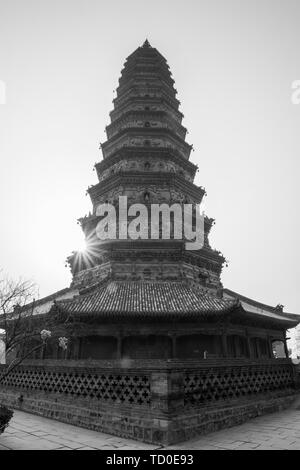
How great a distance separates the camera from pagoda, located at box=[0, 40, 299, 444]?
8641 millimetres

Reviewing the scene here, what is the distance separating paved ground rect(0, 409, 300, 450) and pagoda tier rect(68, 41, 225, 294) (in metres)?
9.78

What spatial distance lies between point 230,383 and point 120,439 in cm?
411

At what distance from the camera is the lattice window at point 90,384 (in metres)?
8.70

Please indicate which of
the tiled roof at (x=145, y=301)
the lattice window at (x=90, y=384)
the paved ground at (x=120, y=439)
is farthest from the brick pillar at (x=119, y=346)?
the paved ground at (x=120, y=439)

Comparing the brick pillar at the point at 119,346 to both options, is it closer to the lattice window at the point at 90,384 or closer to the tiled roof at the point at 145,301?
the tiled roof at the point at 145,301

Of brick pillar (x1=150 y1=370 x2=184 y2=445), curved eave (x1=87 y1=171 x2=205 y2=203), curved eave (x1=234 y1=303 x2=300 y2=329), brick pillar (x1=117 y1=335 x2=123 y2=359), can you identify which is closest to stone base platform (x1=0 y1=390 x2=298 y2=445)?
brick pillar (x1=150 y1=370 x2=184 y2=445)

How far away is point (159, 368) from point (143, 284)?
929 centimetres

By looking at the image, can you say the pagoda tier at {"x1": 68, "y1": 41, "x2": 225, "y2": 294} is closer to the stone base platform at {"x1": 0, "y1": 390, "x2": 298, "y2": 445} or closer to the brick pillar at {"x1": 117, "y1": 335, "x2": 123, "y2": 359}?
the brick pillar at {"x1": 117, "y1": 335, "x2": 123, "y2": 359}

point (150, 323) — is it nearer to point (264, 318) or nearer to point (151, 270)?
point (151, 270)

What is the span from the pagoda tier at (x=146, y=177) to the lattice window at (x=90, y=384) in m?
7.15

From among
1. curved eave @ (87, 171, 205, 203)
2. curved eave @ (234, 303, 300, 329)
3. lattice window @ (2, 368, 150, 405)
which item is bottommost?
lattice window @ (2, 368, 150, 405)

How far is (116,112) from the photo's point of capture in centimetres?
2691

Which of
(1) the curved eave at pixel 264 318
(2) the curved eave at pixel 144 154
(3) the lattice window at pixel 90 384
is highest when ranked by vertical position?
(2) the curved eave at pixel 144 154

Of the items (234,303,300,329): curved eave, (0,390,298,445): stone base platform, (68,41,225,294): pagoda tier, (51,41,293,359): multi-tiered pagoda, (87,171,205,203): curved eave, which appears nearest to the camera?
(0,390,298,445): stone base platform
